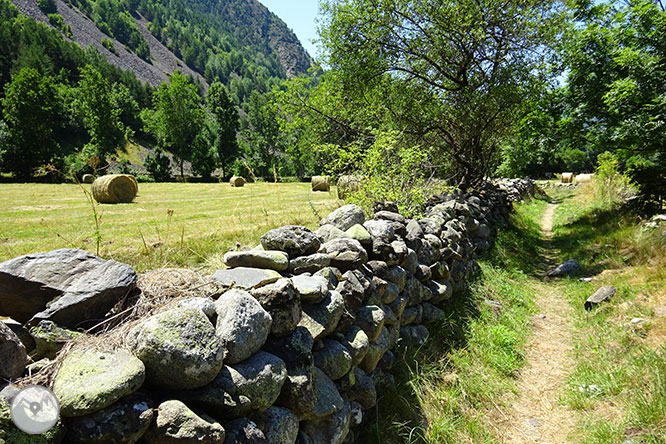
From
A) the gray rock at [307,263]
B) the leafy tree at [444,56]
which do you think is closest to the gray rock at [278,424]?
the gray rock at [307,263]

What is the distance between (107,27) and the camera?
155 meters

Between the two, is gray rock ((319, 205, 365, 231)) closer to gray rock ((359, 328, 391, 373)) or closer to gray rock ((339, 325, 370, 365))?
gray rock ((359, 328, 391, 373))

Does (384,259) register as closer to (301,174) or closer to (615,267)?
(615,267)

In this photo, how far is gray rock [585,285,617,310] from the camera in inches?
228

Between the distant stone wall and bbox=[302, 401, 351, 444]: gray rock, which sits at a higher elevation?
the distant stone wall

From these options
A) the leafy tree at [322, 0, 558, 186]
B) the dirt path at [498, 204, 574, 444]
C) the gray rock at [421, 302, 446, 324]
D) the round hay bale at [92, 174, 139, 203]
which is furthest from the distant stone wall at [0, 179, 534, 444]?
the round hay bale at [92, 174, 139, 203]

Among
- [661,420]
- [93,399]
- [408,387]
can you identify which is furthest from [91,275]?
[661,420]

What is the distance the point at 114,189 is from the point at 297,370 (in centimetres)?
1755

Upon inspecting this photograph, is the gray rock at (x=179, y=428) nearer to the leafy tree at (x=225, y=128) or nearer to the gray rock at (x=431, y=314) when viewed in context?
the gray rock at (x=431, y=314)

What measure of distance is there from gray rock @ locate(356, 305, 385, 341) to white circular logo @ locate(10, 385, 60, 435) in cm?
234

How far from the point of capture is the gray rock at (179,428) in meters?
1.53

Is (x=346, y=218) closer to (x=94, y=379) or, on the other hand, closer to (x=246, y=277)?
(x=246, y=277)

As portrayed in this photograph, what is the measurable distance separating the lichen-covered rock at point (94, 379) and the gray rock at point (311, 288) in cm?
123

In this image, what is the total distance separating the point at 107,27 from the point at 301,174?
161885mm
